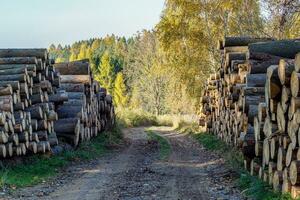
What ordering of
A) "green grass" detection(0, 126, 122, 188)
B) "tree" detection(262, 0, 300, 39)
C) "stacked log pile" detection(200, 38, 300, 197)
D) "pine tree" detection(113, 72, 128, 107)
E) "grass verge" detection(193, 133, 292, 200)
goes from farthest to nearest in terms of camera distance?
"pine tree" detection(113, 72, 128, 107)
"tree" detection(262, 0, 300, 39)
"green grass" detection(0, 126, 122, 188)
"grass verge" detection(193, 133, 292, 200)
"stacked log pile" detection(200, 38, 300, 197)

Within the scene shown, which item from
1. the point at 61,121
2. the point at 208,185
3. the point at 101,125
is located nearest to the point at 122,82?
the point at 101,125

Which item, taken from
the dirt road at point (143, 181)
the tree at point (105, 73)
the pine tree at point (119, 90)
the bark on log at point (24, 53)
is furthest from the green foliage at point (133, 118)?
the tree at point (105, 73)

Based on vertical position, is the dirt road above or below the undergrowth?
above

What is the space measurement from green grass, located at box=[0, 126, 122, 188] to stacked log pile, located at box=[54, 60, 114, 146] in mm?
616

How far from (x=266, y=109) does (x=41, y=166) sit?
20.6 ft

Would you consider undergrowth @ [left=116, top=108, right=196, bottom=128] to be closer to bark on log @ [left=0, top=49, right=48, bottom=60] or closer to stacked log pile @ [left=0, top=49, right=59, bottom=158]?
bark on log @ [left=0, top=49, right=48, bottom=60]

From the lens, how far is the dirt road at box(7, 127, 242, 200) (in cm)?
1050

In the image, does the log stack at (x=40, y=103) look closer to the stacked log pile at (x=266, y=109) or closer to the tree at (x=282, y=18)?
the stacked log pile at (x=266, y=109)

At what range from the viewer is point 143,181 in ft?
40.0

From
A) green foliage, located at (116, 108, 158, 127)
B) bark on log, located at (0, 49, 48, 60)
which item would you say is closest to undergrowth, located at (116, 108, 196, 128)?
green foliage, located at (116, 108, 158, 127)

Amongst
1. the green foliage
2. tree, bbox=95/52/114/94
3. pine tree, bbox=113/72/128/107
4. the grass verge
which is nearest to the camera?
the grass verge

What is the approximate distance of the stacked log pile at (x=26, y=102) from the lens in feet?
44.3

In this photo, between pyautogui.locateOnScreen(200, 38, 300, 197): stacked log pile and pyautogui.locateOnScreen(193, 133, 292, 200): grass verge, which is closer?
pyautogui.locateOnScreen(200, 38, 300, 197): stacked log pile

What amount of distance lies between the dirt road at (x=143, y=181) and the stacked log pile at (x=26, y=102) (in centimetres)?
142
